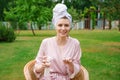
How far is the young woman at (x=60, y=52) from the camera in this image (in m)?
4.36

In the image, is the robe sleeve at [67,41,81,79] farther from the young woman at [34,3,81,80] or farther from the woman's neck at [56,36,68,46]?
the woman's neck at [56,36,68,46]

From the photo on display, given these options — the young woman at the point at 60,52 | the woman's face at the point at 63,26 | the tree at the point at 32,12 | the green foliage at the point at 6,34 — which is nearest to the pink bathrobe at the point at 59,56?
the young woman at the point at 60,52

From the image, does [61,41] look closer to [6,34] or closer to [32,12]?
[6,34]

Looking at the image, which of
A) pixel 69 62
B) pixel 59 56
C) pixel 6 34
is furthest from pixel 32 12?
pixel 69 62

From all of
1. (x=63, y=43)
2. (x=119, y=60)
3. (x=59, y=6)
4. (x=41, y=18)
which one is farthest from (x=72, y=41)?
(x=41, y=18)

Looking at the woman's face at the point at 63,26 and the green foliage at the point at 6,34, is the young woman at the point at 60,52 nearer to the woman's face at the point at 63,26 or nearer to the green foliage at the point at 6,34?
the woman's face at the point at 63,26

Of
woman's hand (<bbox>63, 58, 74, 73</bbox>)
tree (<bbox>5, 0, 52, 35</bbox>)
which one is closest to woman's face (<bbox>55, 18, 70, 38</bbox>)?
woman's hand (<bbox>63, 58, 74, 73</bbox>)

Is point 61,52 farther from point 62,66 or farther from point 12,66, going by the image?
point 12,66

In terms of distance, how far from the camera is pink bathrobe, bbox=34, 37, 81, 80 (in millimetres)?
4414

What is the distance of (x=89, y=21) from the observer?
61719 mm

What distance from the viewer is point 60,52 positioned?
4445 mm

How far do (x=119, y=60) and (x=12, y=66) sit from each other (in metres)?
4.26

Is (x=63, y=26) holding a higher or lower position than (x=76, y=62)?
higher

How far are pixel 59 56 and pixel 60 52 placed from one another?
0.05 metres
